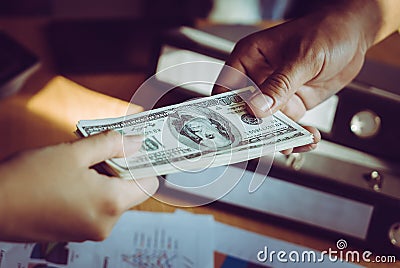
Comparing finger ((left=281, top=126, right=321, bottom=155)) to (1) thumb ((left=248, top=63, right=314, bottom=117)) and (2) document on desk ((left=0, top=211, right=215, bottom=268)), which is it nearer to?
(1) thumb ((left=248, top=63, right=314, bottom=117))

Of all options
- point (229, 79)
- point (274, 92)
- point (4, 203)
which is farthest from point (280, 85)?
point (4, 203)

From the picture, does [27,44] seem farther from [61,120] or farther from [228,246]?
[228,246]

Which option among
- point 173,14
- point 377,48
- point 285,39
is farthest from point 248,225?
point 173,14

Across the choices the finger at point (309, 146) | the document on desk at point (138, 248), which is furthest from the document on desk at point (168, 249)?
the finger at point (309, 146)

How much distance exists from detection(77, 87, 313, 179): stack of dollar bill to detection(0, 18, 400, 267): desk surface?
0.65 ft

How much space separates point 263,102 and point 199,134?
10cm

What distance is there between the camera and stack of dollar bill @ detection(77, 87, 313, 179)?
735 millimetres

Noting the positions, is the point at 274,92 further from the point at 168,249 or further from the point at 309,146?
the point at 168,249

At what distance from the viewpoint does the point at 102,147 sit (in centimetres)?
67

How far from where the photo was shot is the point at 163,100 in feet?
3.16

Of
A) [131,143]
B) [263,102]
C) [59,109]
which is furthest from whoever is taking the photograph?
[59,109]

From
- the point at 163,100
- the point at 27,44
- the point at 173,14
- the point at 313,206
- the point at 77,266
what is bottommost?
the point at 77,266

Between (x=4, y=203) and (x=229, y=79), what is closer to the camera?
(x=4, y=203)

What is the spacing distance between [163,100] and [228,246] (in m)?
0.25
